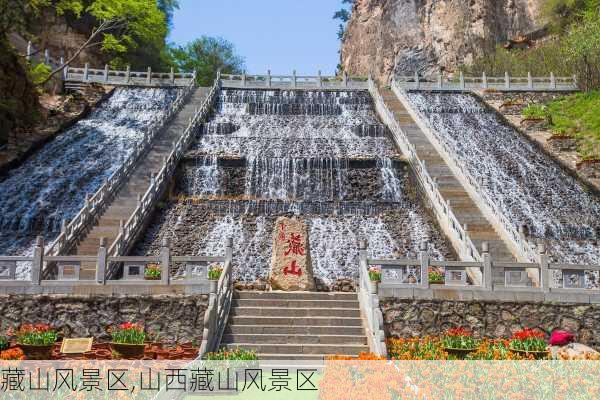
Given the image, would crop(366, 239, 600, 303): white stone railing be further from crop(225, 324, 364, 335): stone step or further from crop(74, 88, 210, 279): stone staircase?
crop(74, 88, 210, 279): stone staircase

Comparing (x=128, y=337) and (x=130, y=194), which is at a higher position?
(x=130, y=194)

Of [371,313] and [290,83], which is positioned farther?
[290,83]

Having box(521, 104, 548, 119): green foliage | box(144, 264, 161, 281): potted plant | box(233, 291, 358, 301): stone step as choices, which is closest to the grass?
box(521, 104, 548, 119): green foliage

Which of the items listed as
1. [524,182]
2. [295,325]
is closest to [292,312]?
[295,325]

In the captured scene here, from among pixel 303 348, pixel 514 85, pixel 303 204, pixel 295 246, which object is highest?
pixel 514 85

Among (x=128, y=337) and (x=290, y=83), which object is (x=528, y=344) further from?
(x=290, y=83)

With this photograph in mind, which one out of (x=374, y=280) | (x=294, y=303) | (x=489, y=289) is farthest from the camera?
(x=374, y=280)

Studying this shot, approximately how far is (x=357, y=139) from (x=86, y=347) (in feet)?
73.3

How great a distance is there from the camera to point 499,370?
31.3 feet

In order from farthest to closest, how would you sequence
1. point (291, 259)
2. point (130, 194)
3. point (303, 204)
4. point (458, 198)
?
point (303, 204)
point (458, 198)
point (130, 194)
point (291, 259)

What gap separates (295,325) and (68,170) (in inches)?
666

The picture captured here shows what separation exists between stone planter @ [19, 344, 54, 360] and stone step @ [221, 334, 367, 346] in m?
3.57

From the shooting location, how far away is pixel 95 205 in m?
20.0

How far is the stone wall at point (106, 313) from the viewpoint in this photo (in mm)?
13289
